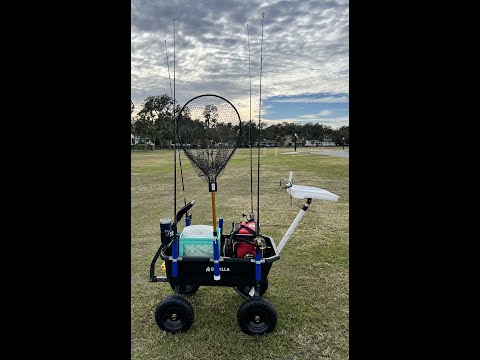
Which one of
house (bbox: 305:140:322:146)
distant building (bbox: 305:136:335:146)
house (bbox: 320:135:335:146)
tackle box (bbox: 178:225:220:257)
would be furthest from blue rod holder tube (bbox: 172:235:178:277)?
house (bbox: 320:135:335:146)

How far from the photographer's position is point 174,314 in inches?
120

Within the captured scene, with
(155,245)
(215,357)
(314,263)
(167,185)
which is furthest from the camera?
(167,185)

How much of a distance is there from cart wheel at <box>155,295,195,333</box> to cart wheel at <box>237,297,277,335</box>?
Answer: 484mm

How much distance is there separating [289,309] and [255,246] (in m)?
1.00

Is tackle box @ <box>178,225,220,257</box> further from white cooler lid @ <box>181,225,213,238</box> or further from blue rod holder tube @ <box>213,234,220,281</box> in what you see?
blue rod holder tube @ <box>213,234,220,281</box>

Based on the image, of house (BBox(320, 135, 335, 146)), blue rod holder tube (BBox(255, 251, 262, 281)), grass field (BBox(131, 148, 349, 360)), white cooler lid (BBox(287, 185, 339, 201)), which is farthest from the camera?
house (BBox(320, 135, 335, 146))

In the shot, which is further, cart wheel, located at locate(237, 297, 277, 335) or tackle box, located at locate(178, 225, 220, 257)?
tackle box, located at locate(178, 225, 220, 257)

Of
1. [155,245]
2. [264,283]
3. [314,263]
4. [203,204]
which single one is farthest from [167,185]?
[264,283]

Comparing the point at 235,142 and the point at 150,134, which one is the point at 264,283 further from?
the point at 150,134

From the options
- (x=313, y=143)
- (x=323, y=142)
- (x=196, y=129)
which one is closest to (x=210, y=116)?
(x=196, y=129)

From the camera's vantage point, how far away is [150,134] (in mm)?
50719

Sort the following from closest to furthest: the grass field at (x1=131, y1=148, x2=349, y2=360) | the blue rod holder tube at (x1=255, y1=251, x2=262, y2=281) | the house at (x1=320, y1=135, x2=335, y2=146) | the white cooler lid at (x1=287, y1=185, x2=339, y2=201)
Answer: the grass field at (x1=131, y1=148, x2=349, y2=360) < the blue rod holder tube at (x1=255, y1=251, x2=262, y2=281) < the white cooler lid at (x1=287, y1=185, x2=339, y2=201) < the house at (x1=320, y1=135, x2=335, y2=146)

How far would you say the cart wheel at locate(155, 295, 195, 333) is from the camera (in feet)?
9.86

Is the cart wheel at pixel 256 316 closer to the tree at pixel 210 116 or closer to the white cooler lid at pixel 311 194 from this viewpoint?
the white cooler lid at pixel 311 194
